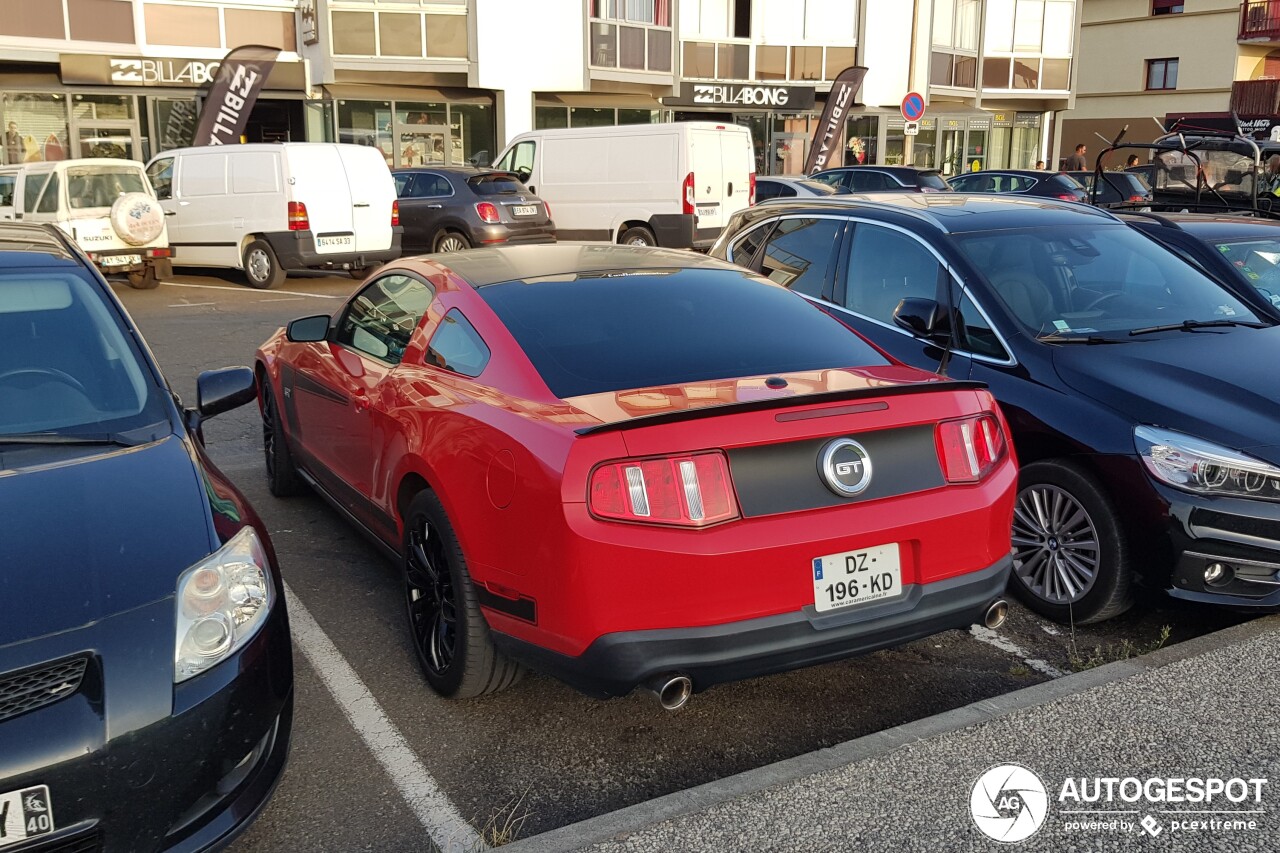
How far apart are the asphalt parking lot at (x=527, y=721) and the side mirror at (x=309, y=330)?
1.05m

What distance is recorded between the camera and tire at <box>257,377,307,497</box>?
19.9ft

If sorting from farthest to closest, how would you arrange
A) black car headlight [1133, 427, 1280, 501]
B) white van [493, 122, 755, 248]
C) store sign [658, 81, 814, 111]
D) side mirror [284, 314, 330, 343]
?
1. store sign [658, 81, 814, 111]
2. white van [493, 122, 755, 248]
3. side mirror [284, 314, 330, 343]
4. black car headlight [1133, 427, 1280, 501]

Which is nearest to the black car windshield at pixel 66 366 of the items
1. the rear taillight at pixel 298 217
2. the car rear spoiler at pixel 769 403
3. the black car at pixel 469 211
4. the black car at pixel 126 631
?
the black car at pixel 126 631

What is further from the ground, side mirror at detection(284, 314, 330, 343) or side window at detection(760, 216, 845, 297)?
side window at detection(760, 216, 845, 297)

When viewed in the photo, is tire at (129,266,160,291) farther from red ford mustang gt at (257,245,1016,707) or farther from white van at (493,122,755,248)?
red ford mustang gt at (257,245,1016,707)

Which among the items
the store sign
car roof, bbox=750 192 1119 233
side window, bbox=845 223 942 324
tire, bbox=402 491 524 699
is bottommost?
tire, bbox=402 491 524 699

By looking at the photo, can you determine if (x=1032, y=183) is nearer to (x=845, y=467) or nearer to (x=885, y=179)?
(x=885, y=179)

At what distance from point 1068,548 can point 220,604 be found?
326 cm

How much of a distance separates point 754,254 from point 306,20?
2318 cm

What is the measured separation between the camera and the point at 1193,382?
448cm

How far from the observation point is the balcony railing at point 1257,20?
44719 millimetres

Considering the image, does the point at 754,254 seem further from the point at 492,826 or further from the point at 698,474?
the point at 492,826

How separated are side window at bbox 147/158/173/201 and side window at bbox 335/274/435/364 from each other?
44.2 feet

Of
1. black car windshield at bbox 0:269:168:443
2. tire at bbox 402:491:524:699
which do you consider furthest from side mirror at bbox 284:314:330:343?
tire at bbox 402:491:524:699
